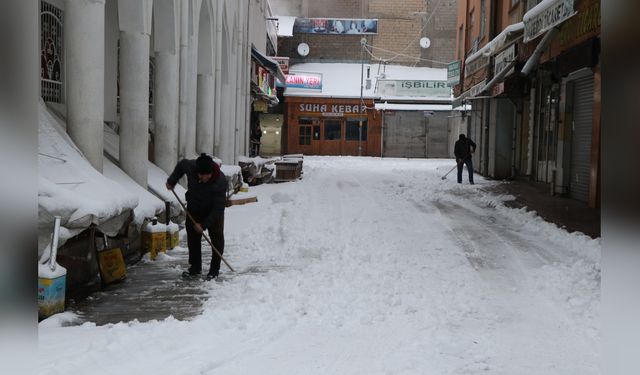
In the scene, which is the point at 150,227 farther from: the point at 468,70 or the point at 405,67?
the point at 405,67

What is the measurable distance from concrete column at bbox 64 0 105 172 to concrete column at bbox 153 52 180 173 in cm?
346

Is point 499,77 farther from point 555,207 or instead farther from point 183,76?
point 183,76

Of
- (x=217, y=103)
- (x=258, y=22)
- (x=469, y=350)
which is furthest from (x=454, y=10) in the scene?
(x=469, y=350)

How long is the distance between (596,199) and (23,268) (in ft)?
38.2

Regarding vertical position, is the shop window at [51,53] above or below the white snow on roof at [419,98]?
below

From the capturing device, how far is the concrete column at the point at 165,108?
36.0 feet

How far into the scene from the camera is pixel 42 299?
5.05m

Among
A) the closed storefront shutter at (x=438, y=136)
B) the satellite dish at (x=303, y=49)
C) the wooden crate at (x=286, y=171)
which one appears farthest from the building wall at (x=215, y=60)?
the satellite dish at (x=303, y=49)

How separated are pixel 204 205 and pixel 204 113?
26.9 ft

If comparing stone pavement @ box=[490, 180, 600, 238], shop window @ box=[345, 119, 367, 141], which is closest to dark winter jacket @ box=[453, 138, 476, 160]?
stone pavement @ box=[490, 180, 600, 238]

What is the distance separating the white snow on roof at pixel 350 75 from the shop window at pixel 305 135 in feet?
7.45

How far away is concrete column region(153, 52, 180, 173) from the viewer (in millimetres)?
10977

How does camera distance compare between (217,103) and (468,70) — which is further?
(468,70)

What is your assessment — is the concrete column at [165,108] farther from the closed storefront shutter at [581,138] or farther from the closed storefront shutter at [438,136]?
the closed storefront shutter at [438,136]
